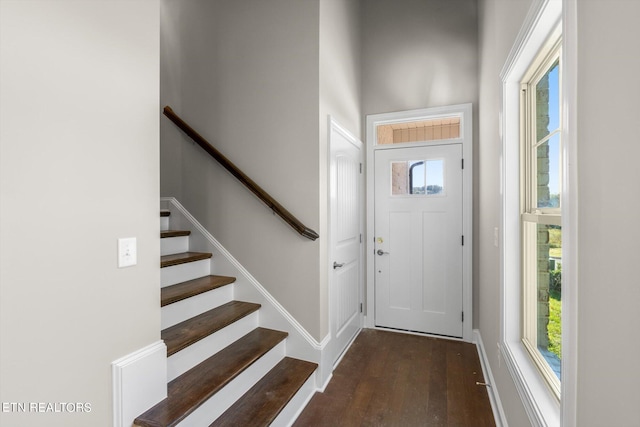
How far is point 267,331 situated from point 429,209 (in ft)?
6.61

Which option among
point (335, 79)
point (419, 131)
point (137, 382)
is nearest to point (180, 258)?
point (137, 382)

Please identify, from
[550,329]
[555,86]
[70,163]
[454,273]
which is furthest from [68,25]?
[454,273]

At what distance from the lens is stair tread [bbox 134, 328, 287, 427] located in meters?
1.37

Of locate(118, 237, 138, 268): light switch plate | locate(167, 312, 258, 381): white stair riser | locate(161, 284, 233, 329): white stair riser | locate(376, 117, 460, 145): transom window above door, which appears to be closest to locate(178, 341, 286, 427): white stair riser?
locate(167, 312, 258, 381): white stair riser

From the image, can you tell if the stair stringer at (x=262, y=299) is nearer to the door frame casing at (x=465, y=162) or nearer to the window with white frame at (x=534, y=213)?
the window with white frame at (x=534, y=213)

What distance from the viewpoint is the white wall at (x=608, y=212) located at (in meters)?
0.59

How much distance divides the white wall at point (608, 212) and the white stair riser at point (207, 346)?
173 cm

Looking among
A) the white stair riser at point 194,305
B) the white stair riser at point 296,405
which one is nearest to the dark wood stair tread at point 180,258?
the white stair riser at point 194,305

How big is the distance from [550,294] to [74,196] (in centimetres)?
205

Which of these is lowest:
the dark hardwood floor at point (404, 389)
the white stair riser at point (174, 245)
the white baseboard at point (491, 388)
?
the dark hardwood floor at point (404, 389)

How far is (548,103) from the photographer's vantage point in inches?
56.2

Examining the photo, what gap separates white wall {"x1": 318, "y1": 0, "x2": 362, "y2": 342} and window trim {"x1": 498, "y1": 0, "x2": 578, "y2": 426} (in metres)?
1.16

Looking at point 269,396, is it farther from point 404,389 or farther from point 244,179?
point 244,179

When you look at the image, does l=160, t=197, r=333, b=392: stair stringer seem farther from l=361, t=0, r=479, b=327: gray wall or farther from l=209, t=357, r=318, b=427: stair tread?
l=361, t=0, r=479, b=327: gray wall
